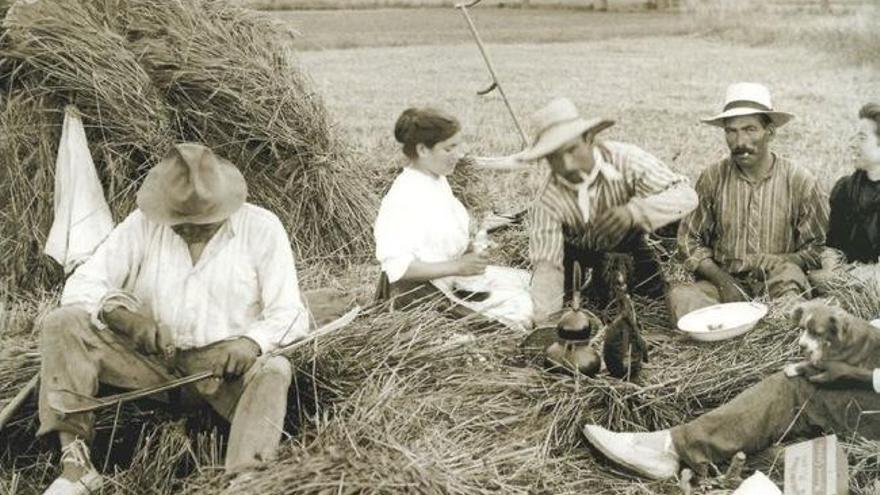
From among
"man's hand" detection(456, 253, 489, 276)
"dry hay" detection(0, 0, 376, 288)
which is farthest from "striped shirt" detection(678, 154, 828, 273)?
"dry hay" detection(0, 0, 376, 288)

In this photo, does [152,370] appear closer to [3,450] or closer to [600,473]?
[3,450]

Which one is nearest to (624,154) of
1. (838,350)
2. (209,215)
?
(838,350)

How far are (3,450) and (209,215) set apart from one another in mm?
1049

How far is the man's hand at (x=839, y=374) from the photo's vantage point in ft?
9.80

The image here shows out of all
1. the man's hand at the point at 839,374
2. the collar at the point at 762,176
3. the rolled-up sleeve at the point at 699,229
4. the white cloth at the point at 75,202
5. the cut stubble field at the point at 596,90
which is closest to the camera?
the man's hand at the point at 839,374

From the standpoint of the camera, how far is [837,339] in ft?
9.85

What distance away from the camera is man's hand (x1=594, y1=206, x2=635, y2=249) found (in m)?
3.83

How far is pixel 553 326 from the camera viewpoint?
366 cm

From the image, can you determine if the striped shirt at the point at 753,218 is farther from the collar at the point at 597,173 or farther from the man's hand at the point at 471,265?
the man's hand at the point at 471,265

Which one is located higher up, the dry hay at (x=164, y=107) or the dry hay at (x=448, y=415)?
the dry hay at (x=164, y=107)

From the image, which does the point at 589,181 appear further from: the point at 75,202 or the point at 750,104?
the point at 75,202

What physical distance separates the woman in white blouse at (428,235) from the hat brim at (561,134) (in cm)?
36

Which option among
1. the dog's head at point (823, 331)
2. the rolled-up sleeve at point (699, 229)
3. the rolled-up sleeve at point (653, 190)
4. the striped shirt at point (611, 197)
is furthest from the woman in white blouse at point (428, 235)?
the dog's head at point (823, 331)

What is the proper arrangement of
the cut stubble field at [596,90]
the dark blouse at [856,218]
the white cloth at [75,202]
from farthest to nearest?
the cut stubble field at [596,90]
the white cloth at [75,202]
the dark blouse at [856,218]
